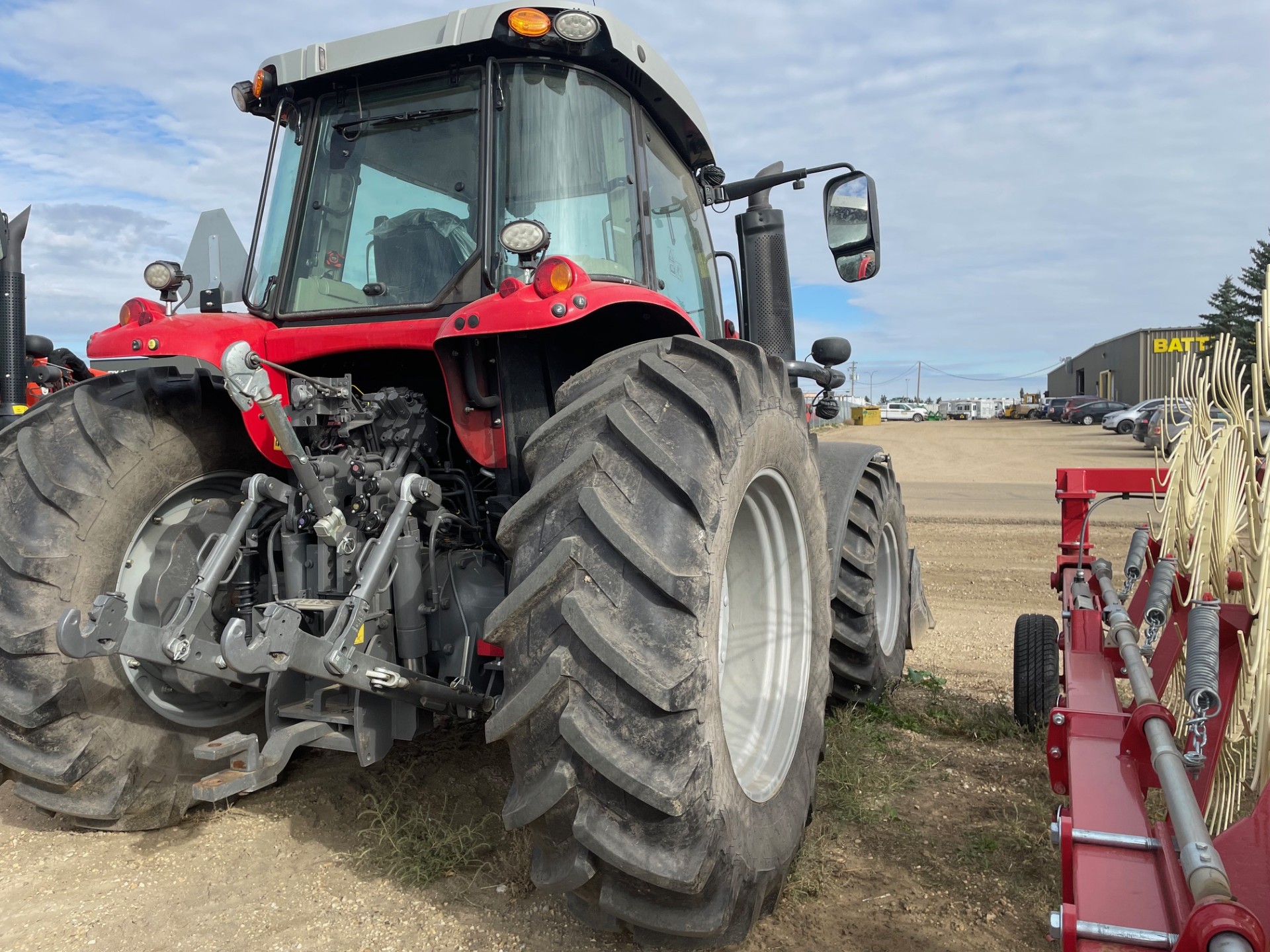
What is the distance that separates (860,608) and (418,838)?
81.4 inches

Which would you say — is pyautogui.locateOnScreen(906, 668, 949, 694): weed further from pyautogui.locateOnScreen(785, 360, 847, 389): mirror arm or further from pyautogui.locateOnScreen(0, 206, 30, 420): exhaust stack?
pyautogui.locateOnScreen(0, 206, 30, 420): exhaust stack

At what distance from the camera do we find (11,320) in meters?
6.27

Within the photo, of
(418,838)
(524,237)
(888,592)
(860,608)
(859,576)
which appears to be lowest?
(418,838)

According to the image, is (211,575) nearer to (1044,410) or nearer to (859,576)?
(859,576)

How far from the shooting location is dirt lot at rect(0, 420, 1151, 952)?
8.15 feet

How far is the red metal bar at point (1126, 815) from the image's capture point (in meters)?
1.36

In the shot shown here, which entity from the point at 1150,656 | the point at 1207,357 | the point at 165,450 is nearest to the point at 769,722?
the point at 1150,656

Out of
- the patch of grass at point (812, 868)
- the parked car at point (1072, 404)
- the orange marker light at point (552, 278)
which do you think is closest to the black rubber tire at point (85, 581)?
the orange marker light at point (552, 278)

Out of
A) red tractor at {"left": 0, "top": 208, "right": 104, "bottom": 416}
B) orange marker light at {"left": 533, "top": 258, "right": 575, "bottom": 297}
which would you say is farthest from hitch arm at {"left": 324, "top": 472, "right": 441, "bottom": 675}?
red tractor at {"left": 0, "top": 208, "right": 104, "bottom": 416}

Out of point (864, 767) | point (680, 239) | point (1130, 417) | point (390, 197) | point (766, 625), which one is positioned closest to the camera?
point (766, 625)

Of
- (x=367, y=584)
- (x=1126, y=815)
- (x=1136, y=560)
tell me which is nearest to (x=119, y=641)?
(x=367, y=584)

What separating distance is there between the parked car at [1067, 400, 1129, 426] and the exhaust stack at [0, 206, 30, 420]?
40.6m

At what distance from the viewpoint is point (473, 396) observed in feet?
9.13

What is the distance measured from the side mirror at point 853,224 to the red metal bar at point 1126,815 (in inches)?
59.3
